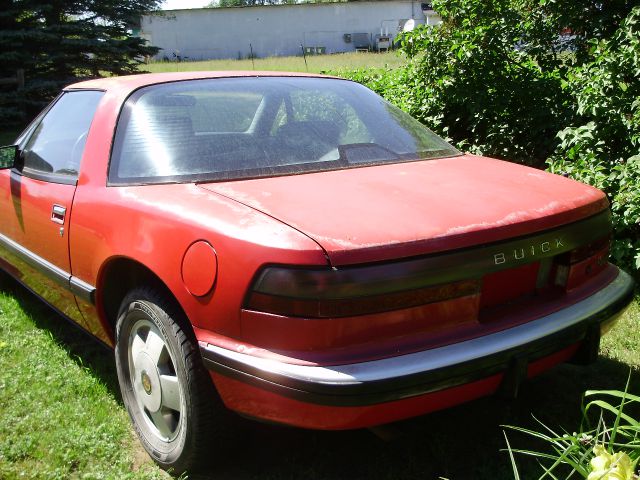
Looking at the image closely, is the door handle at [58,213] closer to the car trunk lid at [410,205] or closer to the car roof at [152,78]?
the car roof at [152,78]

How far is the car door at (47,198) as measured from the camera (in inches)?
112

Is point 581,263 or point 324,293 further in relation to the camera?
point 581,263

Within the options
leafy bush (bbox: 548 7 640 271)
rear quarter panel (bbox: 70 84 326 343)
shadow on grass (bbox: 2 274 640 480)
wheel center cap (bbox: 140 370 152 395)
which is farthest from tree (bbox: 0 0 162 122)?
wheel center cap (bbox: 140 370 152 395)

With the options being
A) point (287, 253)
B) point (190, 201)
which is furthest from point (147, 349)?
point (287, 253)

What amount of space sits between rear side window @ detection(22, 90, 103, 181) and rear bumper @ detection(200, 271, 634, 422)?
151cm

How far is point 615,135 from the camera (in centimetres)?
434

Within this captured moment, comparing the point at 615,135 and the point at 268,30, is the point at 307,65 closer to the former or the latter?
the point at 268,30

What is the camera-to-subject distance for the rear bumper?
67.9 inches

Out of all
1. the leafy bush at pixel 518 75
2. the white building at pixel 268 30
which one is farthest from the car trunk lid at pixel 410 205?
the white building at pixel 268 30

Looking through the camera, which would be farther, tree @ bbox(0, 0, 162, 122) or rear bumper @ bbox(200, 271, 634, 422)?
tree @ bbox(0, 0, 162, 122)

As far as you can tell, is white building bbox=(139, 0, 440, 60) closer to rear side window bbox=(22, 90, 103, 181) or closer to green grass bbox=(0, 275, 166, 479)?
rear side window bbox=(22, 90, 103, 181)

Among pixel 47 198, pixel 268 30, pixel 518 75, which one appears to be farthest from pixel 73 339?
pixel 268 30

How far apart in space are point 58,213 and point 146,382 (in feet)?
3.13

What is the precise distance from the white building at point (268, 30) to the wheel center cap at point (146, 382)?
135ft
